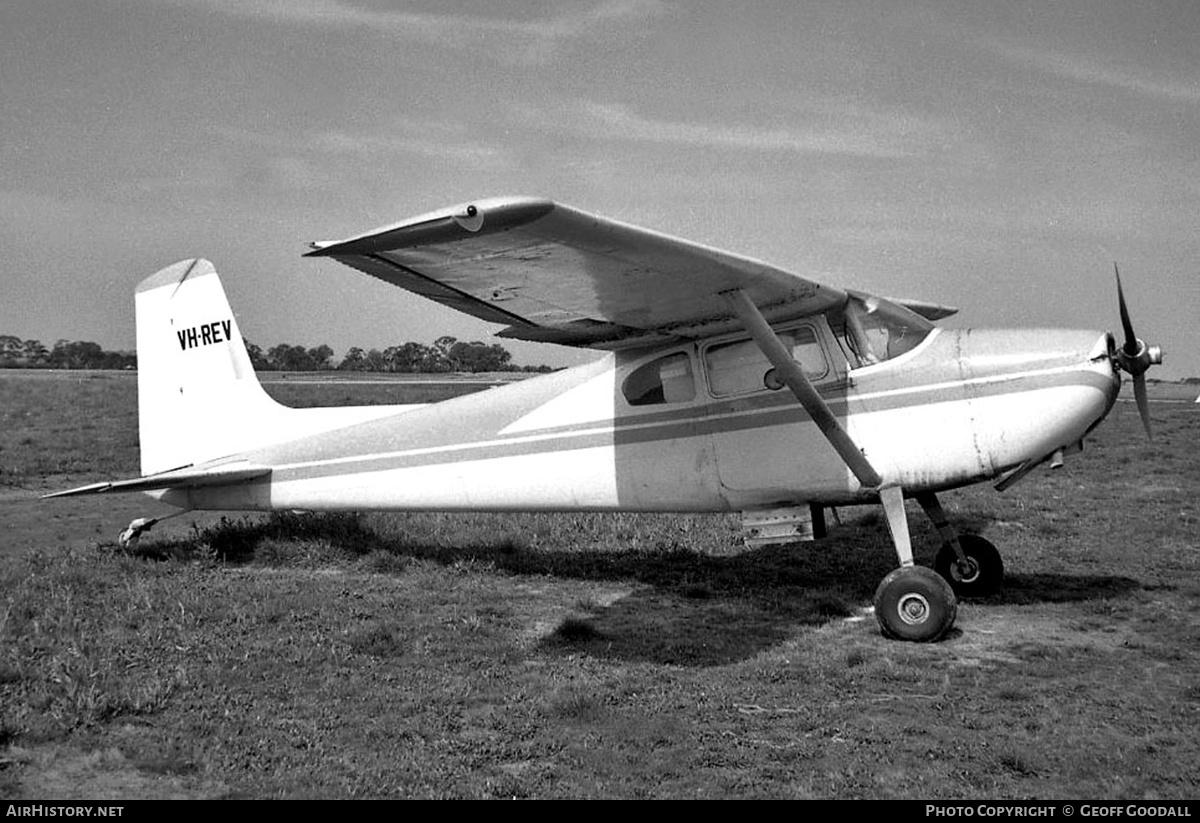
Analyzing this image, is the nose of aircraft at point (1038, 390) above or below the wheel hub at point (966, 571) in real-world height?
above

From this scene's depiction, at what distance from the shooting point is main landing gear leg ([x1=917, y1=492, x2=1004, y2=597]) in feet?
26.8

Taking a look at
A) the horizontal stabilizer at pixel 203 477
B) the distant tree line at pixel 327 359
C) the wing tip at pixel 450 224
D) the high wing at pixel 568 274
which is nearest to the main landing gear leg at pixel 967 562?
the high wing at pixel 568 274

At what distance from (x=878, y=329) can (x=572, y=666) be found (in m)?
3.66

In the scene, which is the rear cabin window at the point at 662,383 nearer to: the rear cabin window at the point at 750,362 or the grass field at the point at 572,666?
the rear cabin window at the point at 750,362

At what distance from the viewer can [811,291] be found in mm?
7324

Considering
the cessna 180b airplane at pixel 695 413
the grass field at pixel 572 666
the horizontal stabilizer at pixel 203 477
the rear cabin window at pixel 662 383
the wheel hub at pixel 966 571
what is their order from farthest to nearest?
the horizontal stabilizer at pixel 203 477, the wheel hub at pixel 966 571, the rear cabin window at pixel 662 383, the cessna 180b airplane at pixel 695 413, the grass field at pixel 572 666

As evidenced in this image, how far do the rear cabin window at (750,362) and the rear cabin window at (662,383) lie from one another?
0.21 meters

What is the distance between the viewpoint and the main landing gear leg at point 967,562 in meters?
8.18

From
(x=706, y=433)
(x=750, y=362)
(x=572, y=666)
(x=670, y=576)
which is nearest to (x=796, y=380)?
(x=750, y=362)

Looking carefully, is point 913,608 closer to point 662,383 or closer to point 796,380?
point 796,380

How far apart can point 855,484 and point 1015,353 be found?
1524 mm

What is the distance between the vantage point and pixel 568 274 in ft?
21.4

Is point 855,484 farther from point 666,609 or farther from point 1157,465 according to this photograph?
point 1157,465

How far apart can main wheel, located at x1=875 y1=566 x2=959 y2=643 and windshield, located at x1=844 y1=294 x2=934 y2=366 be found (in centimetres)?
175
